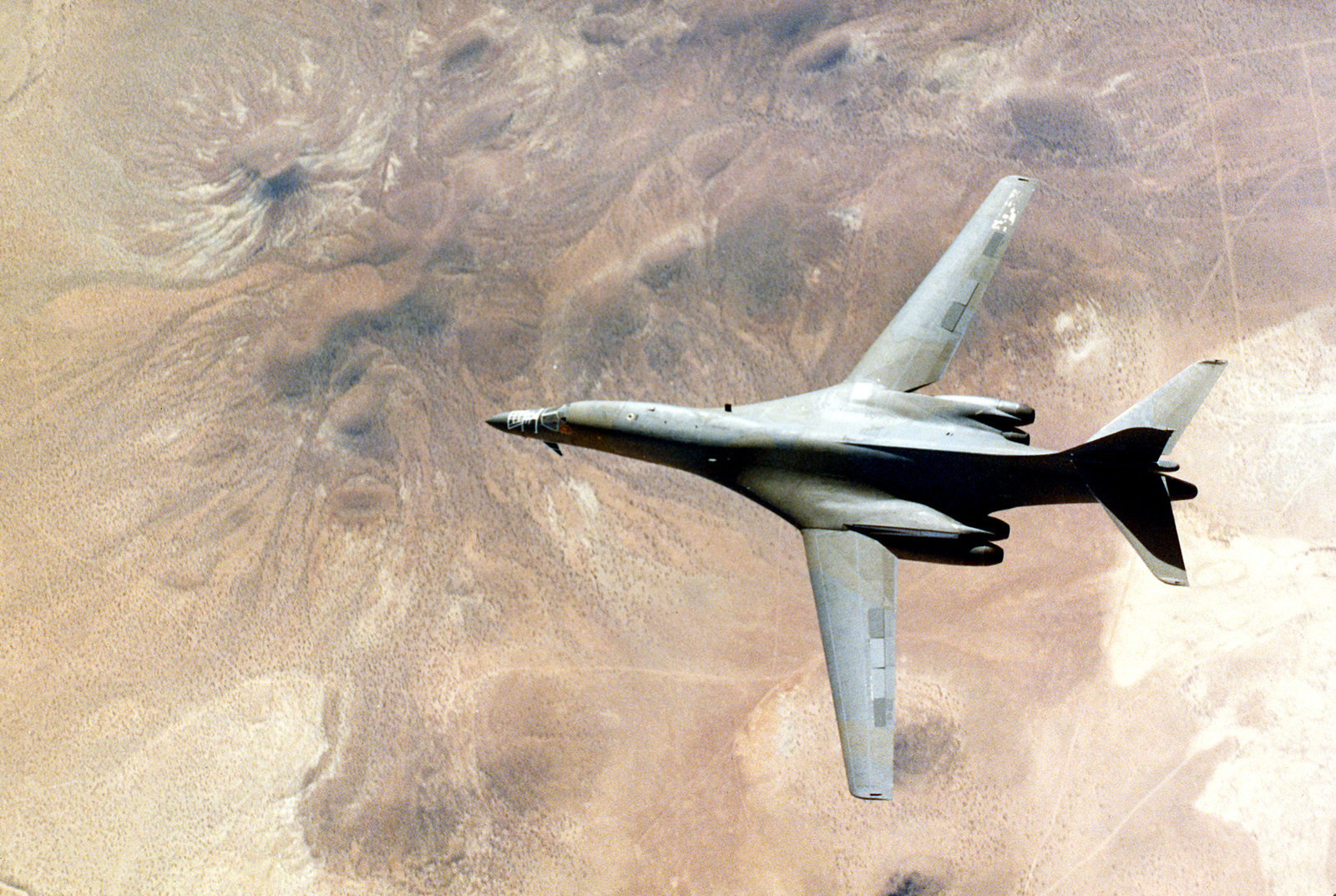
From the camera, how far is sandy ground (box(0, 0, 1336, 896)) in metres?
26.1

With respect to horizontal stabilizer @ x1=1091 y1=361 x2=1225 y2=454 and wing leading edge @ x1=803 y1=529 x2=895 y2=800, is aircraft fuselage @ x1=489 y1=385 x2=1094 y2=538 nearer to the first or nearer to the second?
wing leading edge @ x1=803 y1=529 x2=895 y2=800

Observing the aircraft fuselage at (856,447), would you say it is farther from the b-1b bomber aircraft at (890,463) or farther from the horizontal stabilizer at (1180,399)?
the horizontal stabilizer at (1180,399)

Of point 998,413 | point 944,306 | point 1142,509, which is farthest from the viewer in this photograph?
point 944,306

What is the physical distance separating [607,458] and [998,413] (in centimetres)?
1435

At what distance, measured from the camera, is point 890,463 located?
2214cm

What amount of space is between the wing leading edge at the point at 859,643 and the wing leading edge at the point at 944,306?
614 centimetres

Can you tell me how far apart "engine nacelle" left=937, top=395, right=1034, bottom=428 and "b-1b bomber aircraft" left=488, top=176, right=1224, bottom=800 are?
0.05 m

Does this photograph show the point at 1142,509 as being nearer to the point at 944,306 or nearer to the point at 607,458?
the point at 944,306

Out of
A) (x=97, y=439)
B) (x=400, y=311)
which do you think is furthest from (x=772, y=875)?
(x=97, y=439)

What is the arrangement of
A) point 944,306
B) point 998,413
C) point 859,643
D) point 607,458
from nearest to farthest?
point 859,643, point 998,413, point 944,306, point 607,458

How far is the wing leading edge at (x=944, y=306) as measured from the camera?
24.9 meters

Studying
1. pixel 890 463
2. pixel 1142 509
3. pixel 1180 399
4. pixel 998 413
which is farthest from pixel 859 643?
pixel 1180 399

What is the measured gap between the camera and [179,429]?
99.0 feet

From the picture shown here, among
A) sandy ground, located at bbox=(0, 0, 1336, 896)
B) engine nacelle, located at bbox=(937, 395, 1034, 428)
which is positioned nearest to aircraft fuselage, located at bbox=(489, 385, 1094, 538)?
engine nacelle, located at bbox=(937, 395, 1034, 428)
